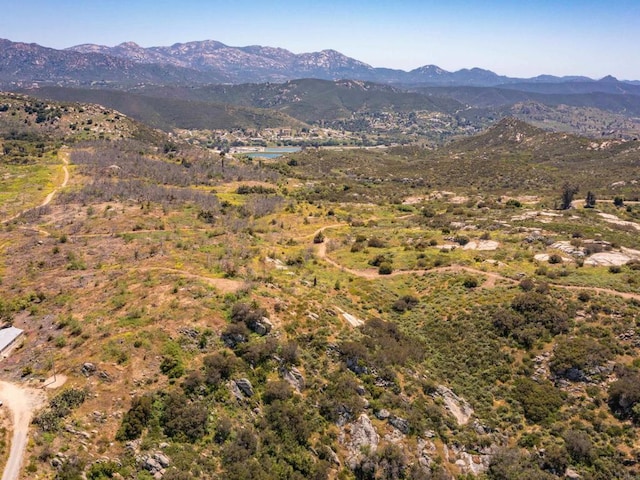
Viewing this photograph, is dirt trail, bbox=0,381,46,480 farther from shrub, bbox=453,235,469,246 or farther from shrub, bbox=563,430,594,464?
shrub, bbox=453,235,469,246

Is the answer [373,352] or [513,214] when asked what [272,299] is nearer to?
[373,352]

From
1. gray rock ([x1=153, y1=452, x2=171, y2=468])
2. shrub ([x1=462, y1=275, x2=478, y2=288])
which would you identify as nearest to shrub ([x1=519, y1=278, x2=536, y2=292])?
shrub ([x1=462, y1=275, x2=478, y2=288])

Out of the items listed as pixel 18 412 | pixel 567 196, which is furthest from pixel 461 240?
pixel 18 412

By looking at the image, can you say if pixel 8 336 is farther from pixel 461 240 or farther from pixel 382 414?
pixel 461 240

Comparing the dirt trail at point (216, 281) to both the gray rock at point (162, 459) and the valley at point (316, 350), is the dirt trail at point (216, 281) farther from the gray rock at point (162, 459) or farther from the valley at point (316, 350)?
the gray rock at point (162, 459)

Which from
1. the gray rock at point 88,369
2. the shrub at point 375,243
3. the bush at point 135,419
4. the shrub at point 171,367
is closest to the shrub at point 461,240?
the shrub at point 375,243

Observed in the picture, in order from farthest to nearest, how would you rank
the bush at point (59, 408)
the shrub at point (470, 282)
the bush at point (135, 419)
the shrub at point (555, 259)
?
the shrub at point (555, 259) → the shrub at point (470, 282) → the bush at point (135, 419) → the bush at point (59, 408)
